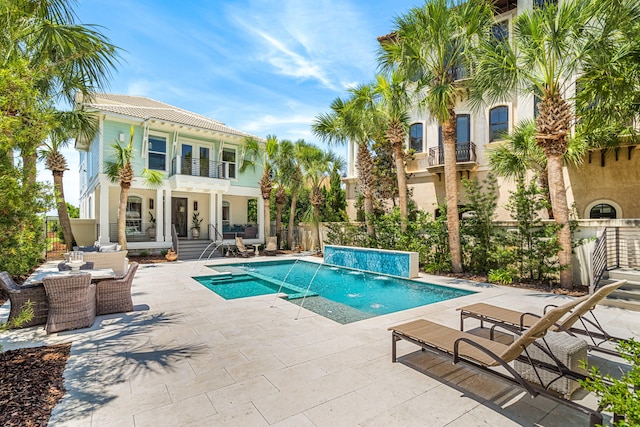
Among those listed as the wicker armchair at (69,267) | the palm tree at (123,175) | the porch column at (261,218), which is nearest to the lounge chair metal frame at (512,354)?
the wicker armchair at (69,267)

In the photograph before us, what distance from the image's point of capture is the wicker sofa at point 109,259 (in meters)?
10.8

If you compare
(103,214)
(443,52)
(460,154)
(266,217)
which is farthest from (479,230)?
(103,214)

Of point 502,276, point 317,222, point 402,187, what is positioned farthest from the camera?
point 317,222

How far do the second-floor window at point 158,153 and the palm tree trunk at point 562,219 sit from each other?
1781 cm

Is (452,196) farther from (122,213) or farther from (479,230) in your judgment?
(122,213)

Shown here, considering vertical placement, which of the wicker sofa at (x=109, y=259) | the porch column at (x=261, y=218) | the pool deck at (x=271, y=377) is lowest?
the pool deck at (x=271, y=377)

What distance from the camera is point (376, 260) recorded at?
42.5 ft

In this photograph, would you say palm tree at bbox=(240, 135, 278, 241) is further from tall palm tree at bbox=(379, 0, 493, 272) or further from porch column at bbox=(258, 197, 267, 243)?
tall palm tree at bbox=(379, 0, 493, 272)

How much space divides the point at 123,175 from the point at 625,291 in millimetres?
17771

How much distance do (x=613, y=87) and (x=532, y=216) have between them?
13.3 ft

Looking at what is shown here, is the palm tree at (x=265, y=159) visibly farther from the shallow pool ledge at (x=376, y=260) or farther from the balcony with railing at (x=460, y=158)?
the balcony with railing at (x=460, y=158)

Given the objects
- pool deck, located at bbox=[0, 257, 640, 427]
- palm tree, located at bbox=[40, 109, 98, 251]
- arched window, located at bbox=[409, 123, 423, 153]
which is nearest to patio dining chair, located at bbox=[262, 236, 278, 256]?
palm tree, located at bbox=[40, 109, 98, 251]

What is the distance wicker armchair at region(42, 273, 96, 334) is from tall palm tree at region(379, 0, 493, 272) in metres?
10.4

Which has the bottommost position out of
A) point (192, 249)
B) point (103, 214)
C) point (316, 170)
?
point (192, 249)
